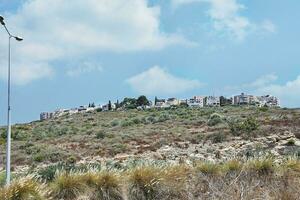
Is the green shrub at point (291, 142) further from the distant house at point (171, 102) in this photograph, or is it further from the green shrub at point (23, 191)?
the distant house at point (171, 102)

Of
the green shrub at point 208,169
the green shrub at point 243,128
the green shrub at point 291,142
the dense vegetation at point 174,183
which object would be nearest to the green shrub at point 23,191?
the dense vegetation at point 174,183

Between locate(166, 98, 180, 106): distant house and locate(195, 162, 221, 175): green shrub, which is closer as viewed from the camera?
locate(195, 162, 221, 175): green shrub

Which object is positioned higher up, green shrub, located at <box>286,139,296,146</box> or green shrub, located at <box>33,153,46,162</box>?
green shrub, located at <box>286,139,296,146</box>

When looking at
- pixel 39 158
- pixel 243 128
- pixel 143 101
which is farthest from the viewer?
pixel 143 101

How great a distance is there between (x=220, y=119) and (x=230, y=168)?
2909 centimetres

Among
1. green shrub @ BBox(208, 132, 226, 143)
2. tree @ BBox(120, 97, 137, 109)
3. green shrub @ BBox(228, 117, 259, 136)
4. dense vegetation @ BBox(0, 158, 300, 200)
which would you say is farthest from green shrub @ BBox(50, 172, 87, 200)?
tree @ BBox(120, 97, 137, 109)

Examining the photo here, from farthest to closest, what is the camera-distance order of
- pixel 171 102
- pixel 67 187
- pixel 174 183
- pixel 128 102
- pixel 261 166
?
pixel 171 102
pixel 128 102
pixel 261 166
pixel 174 183
pixel 67 187

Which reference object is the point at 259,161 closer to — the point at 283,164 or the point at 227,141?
the point at 283,164

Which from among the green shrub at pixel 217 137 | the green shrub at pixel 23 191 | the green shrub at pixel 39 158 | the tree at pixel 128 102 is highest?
the tree at pixel 128 102

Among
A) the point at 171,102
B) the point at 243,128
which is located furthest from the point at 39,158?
the point at 171,102

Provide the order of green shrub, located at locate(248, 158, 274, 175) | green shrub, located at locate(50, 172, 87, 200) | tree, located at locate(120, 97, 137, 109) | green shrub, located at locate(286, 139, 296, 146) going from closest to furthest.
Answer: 1. green shrub, located at locate(50, 172, 87, 200)
2. green shrub, located at locate(248, 158, 274, 175)
3. green shrub, located at locate(286, 139, 296, 146)
4. tree, located at locate(120, 97, 137, 109)

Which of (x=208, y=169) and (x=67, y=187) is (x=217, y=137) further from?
(x=67, y=187)

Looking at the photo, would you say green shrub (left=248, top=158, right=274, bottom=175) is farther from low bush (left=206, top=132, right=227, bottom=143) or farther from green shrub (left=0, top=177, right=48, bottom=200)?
low bush (left=206, top=132, right=227, bottom=143)

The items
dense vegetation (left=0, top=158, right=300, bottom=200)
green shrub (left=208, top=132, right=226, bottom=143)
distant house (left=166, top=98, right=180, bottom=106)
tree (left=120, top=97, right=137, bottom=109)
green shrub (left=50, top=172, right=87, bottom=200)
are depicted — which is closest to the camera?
dense vegetation (left=0, top=158, right=300, bottom=200)
